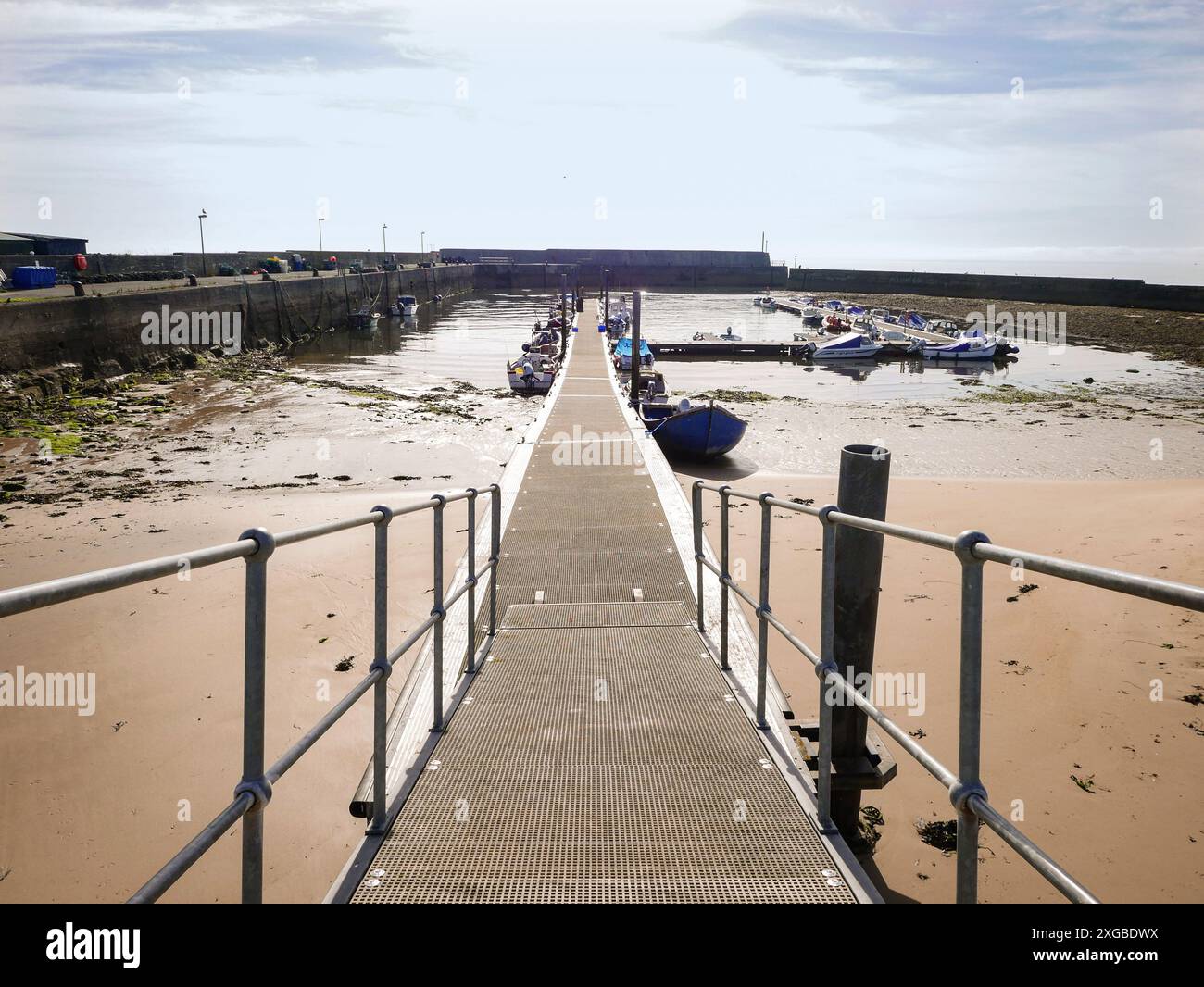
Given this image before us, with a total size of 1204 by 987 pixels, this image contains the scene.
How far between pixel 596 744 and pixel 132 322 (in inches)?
1109

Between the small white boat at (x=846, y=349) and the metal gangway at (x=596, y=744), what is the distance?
3365 centimetres

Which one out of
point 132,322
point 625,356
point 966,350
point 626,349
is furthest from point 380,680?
point 966,350

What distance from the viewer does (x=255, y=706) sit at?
2.05m

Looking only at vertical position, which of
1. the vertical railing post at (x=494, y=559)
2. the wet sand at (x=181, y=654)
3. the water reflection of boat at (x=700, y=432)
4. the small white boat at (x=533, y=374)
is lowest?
the wet sand at (x=181, y=654)

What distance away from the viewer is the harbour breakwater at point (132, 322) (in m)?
21.9

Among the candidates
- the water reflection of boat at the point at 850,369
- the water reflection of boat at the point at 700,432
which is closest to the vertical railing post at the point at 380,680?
the water reflection of boat at the point at 700,432

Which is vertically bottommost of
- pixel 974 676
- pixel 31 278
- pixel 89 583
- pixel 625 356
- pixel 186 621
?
pixel 186 621

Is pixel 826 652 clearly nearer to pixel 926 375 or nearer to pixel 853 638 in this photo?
pixel 853 638

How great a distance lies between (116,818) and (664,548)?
15.7 ft

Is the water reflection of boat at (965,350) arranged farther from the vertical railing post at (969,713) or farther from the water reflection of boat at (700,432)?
the vertical railing post at (969,713)

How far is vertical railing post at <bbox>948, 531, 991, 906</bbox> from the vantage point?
6.25ft

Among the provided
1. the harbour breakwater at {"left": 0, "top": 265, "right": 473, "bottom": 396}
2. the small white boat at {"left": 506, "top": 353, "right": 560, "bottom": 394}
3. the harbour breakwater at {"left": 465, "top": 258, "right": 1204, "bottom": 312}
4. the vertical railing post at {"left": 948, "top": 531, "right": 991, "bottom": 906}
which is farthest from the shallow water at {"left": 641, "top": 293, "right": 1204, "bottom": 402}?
the harbour breakwater at {"left": 465, "top": 258, "right": 1204, "bottom": 312}
